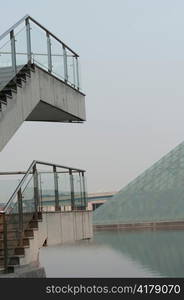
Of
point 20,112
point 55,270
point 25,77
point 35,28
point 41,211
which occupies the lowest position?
point 55,270

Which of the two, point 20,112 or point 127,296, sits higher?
point 20,112

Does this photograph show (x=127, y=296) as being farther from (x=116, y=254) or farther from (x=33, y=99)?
(x=116, y=254)

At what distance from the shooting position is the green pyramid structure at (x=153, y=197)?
220 ft

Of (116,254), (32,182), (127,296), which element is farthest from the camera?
(116,254)

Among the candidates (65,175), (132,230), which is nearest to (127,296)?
(65,175)

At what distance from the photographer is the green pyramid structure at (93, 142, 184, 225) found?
220ft

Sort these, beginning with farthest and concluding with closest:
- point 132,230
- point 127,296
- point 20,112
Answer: point 132,230 → point 20,112 → point 127,296

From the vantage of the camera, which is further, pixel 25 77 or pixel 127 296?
pixel 25 77

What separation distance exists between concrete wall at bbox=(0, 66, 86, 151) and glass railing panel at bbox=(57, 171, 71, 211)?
146 centimetres

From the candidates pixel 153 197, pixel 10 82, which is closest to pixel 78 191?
pixel 10 82

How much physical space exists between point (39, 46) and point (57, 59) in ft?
3.82

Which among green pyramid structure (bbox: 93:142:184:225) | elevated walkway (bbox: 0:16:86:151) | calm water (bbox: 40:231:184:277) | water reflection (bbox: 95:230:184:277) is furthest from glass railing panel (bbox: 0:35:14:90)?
green pyramid structure (bbox: 93:142:184:225)

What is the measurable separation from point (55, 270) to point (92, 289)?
727 inches

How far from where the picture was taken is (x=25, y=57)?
1412 cm
